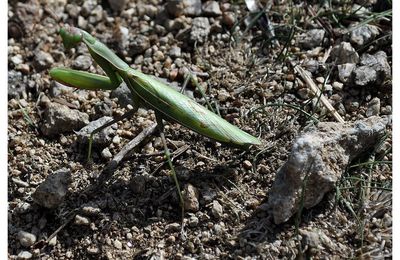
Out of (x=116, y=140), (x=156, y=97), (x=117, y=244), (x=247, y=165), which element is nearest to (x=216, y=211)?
(x=247, y=165)

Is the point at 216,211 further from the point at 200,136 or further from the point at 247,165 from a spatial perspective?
the point at 200,136

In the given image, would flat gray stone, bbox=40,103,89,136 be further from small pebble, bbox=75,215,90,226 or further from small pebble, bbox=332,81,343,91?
small pebble, bbox=332,81,343,91

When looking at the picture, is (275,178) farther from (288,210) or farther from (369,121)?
(369,121)

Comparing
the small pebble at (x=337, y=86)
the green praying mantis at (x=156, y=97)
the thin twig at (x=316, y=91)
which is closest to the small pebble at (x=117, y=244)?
the green praying mantis at (x=156, y=97)

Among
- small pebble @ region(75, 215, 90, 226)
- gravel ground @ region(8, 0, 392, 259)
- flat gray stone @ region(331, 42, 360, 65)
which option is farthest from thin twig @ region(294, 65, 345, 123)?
small pebble @ region(75, 215, 90, 226)
